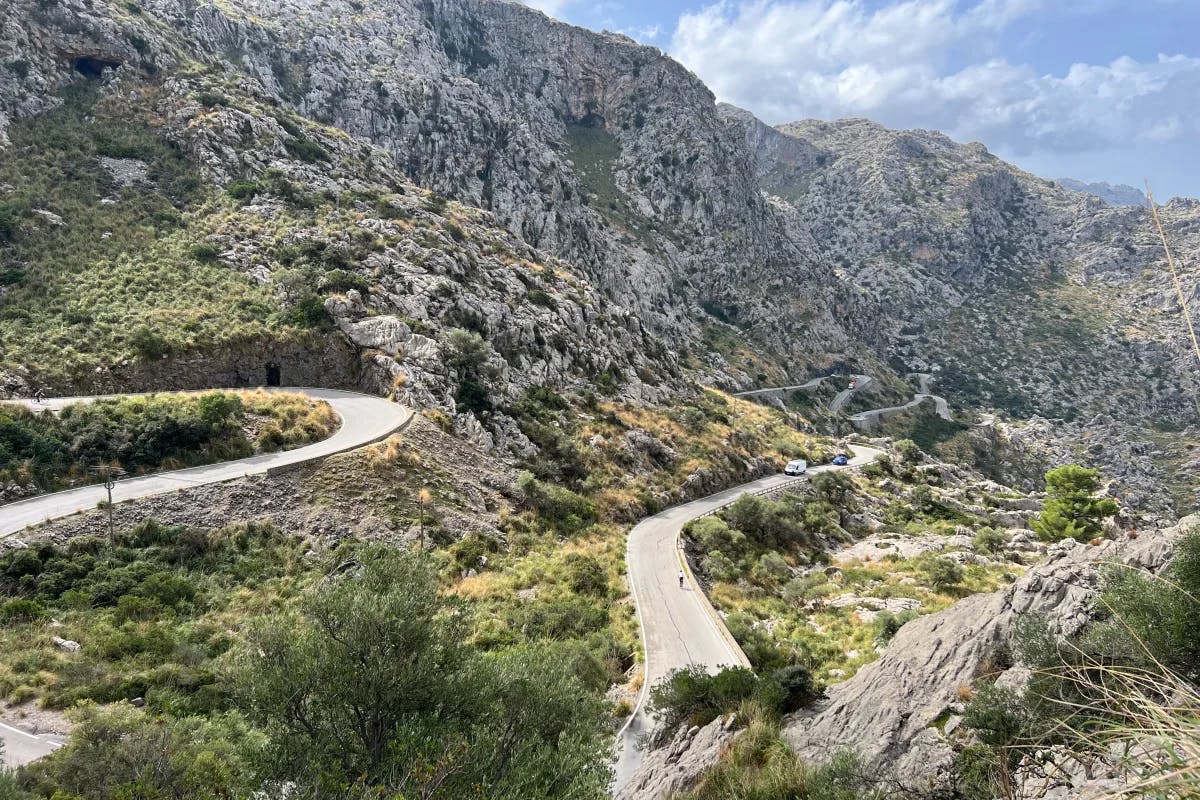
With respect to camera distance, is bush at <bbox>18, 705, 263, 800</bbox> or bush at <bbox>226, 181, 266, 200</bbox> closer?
bush at <bbox>18, 705, 263, 800</bbox>

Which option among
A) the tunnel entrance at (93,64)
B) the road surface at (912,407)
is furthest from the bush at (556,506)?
the road surface at (912,407)

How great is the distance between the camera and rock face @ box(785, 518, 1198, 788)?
455 inches

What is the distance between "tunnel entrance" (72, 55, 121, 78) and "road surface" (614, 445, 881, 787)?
63.5 meters

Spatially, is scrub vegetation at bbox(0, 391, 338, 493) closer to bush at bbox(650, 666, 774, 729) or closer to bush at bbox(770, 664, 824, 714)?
bush at bbox(650, 666, 774, 729)

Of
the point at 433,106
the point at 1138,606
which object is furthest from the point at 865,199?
the point at 1138,606

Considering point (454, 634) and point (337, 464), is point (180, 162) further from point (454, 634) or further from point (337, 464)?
point (454, 634)

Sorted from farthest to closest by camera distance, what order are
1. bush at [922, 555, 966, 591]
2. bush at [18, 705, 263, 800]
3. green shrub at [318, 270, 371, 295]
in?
green shrub at [318, 270, 371, 295] → bush at [922, 555, 966, 591] → bush at [18, 705, 263, 800]

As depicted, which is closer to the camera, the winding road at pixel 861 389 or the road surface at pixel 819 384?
the road surface at pixel 819 384

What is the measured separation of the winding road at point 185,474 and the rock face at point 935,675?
56.8ft

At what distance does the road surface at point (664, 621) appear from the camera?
55.8 ft

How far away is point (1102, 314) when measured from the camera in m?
152

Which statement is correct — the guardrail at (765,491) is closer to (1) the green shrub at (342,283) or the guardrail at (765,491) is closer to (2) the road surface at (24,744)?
(1) the green shrub at (342,283)

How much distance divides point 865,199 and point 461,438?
201 metres

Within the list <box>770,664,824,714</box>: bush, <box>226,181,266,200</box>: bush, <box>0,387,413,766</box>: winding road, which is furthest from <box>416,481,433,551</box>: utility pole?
<box>226,181,266,200</box>: bush
